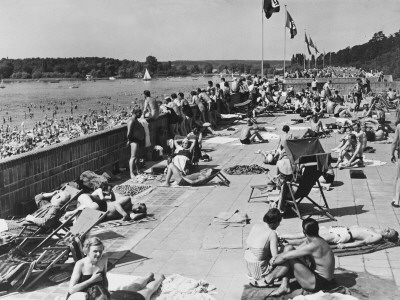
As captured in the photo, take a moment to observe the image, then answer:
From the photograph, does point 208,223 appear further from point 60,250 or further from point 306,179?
point 60,250

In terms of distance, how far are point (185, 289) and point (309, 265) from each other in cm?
138

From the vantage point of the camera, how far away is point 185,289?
21.4ft

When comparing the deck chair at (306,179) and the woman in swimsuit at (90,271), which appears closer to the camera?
the woman in swimsuit at (90,271)

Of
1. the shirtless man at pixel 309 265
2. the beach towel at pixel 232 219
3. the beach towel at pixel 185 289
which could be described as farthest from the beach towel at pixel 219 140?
the shirtless man at pixel 309 265

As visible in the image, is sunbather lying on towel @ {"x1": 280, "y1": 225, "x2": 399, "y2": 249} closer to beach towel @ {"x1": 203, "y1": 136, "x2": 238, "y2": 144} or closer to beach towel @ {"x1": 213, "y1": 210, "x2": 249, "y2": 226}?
beach towel @ {"x1": 213, "y1": 210, "x2": 249, "y2": 226}

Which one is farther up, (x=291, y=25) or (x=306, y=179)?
(x=291, y=25)

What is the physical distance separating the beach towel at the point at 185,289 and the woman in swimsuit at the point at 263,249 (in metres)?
0.51

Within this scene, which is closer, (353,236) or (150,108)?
(353,236)

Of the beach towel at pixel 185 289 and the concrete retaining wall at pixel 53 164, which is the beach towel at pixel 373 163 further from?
the beach towel at pixel 185 289

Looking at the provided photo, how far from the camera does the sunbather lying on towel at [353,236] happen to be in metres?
7.91

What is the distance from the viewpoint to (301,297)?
6.09 m

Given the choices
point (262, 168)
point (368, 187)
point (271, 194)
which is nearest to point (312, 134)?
point (262, 168)

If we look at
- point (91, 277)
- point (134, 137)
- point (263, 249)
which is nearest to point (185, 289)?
point (263, 249)

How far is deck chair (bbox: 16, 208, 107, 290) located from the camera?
6.93 metres
